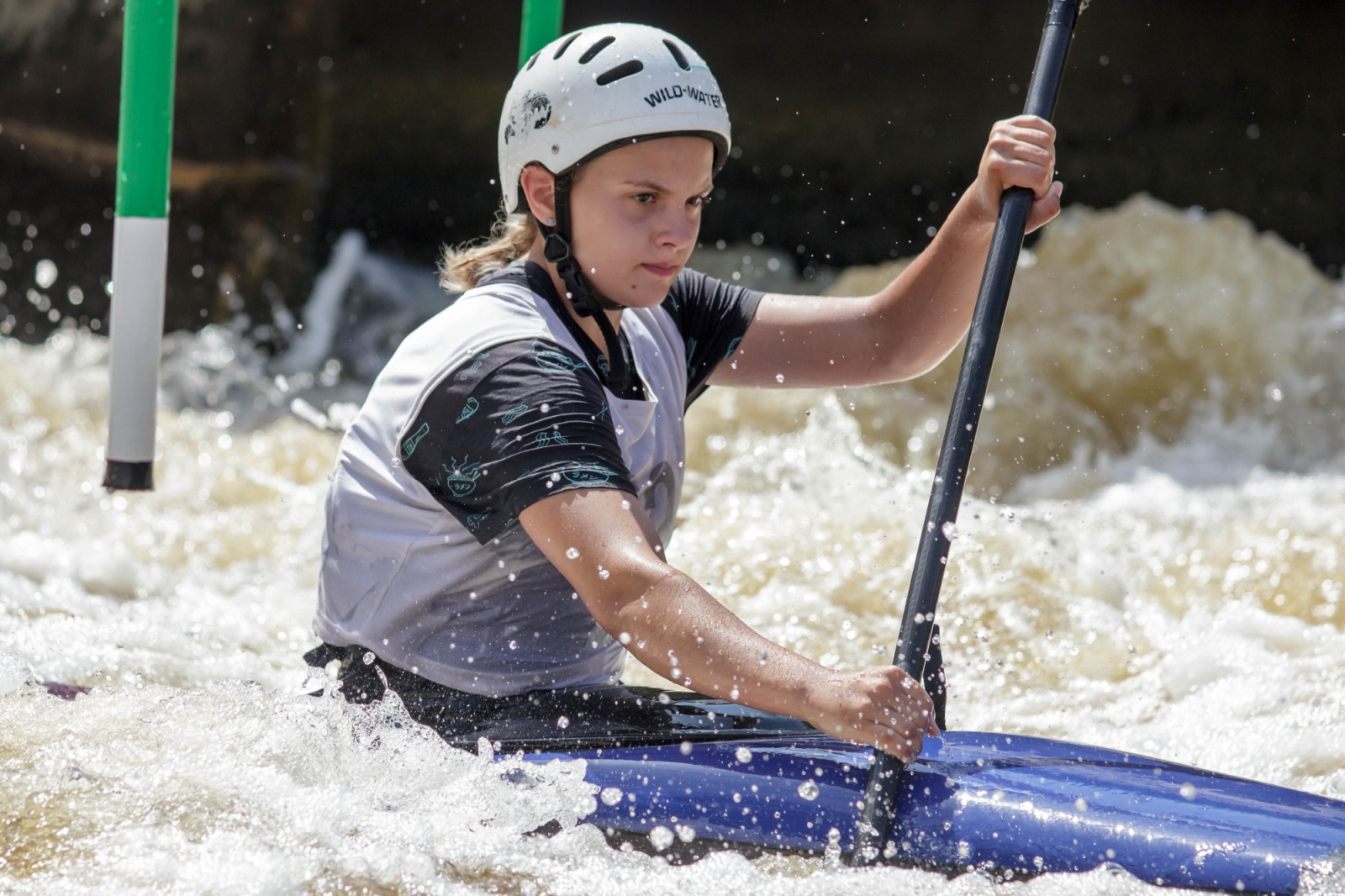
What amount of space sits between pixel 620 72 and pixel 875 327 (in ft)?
2.32

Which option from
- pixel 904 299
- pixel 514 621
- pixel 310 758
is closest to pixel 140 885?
pixel 310 758

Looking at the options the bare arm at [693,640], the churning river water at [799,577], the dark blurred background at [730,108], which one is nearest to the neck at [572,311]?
the bare arm at [693,640]

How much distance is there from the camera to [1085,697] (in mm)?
3662

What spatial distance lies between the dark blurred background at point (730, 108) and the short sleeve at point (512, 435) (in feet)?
17.2

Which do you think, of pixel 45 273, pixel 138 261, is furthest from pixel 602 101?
pixel 45 273

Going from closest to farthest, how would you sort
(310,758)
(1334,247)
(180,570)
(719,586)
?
(310,758) < (719,586) < (180,570) < (1334,247)

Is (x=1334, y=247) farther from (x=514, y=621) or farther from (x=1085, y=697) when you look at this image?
(x=514, y=621)

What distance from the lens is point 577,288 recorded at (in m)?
2.19

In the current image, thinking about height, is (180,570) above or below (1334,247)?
below

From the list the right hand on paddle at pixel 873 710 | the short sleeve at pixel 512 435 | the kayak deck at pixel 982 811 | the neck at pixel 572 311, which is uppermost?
the neck at pixel 572 311

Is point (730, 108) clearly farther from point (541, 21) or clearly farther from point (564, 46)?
point (564, 46)

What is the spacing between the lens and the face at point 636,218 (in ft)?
7.13

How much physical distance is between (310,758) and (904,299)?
Answer: 129 centimetres

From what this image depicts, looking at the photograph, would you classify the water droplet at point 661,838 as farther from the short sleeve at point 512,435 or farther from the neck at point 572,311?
the neck at point 572,311
